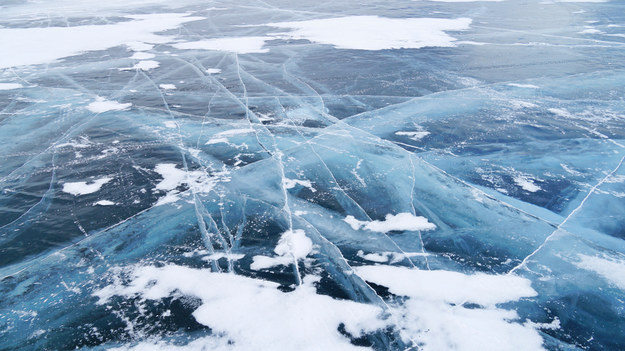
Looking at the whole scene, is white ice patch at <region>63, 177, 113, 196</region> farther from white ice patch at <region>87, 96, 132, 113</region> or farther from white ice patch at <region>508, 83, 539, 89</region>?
white ice patch at <region>508, 83, 539, 89</region>

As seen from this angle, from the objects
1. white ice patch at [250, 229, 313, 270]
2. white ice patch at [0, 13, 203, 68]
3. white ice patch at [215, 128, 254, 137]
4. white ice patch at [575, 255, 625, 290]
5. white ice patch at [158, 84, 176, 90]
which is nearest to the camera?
white ice patch at [575, 255, 625, 290]

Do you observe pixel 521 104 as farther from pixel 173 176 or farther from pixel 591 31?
pixel 591 31

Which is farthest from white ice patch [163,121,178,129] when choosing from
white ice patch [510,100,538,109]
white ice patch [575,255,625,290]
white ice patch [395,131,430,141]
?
white ice patch [510,100,538,109]

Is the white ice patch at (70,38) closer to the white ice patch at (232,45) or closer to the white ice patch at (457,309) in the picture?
the white ice patch at (232,45)

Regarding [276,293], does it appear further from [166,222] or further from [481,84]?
[481,84]

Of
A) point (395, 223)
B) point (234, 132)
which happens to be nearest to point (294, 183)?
point (395, 223)

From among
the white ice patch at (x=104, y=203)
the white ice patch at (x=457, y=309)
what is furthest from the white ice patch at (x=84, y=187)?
the white ice patch at (x=457, y=309)

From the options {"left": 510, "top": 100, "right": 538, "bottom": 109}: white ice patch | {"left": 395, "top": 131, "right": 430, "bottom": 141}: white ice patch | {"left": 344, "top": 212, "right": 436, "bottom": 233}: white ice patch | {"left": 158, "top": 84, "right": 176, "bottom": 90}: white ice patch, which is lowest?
{"left": 344, "top": 212, "right": 436, "bottom": 233}: white ice patch
